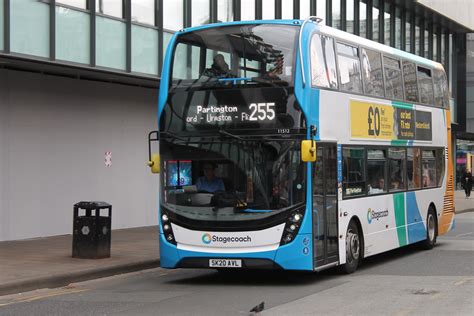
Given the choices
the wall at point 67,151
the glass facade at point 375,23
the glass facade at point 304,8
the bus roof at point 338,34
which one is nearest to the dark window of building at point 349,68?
the bus roof at point 338,34

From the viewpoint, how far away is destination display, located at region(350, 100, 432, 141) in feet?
43.5

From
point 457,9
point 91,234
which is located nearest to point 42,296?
point 91,234

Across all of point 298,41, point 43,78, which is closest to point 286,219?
point 298,41

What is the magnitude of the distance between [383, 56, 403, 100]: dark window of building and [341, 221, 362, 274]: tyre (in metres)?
2.96

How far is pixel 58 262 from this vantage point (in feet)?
45.7

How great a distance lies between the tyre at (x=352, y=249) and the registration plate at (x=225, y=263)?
87.4 inches

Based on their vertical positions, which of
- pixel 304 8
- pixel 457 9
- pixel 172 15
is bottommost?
pixel 172 15

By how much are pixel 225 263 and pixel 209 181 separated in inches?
50.8

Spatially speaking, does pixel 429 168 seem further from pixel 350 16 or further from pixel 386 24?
pixel 386 24

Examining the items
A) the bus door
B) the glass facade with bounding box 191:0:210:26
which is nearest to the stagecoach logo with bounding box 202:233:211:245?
the bus door

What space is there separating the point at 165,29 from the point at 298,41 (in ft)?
35.8

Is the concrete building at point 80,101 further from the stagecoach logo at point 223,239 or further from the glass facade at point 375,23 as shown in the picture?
the glass facade at point 375,23

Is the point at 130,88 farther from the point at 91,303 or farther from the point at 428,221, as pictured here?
the point at 91,303

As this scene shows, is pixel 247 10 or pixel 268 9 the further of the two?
pixel 268 9
